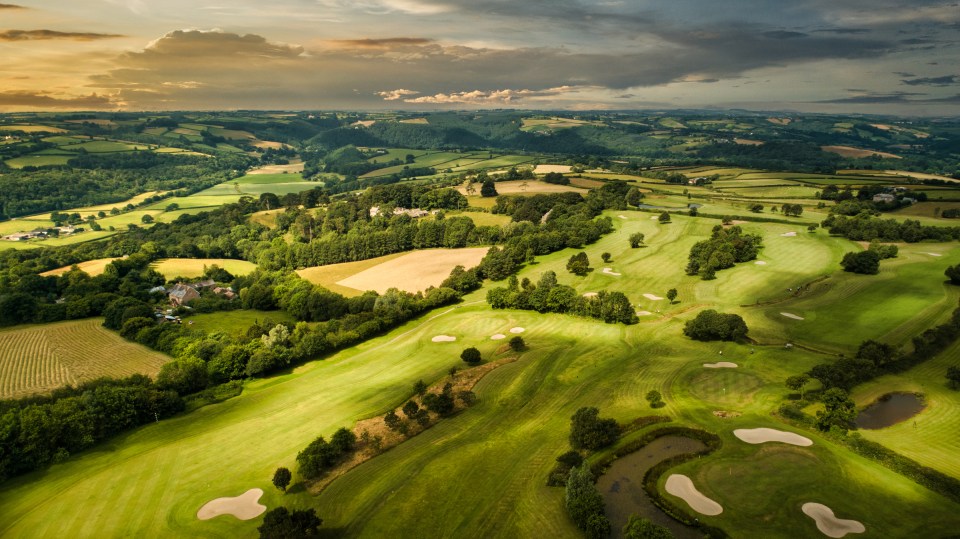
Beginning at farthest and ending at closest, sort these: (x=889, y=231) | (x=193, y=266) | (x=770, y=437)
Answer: (x=193, y=266)
(x=889, y=231)
(x=770, y=437)

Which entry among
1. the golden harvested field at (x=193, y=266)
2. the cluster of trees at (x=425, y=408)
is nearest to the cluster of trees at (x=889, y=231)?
the cluster of trees at (x=425, y=408)

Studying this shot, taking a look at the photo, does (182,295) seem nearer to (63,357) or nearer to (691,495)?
(63,357)

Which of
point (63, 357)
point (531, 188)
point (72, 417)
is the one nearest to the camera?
point (72, 417)

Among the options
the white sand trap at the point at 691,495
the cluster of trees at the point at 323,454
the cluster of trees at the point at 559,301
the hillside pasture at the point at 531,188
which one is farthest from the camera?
the hillside pasture at the point at 531,188

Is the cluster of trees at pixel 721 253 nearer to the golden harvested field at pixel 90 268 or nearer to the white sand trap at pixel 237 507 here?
the white sand trap at pixel 237 507

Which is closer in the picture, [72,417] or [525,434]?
[525,434]

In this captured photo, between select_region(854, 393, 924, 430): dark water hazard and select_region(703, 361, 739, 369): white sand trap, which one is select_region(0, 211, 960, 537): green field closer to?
select_region(703, 361, 739, 369): white sand trap

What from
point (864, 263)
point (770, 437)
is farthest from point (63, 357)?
point (864, 263)

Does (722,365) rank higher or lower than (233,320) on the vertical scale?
higher
